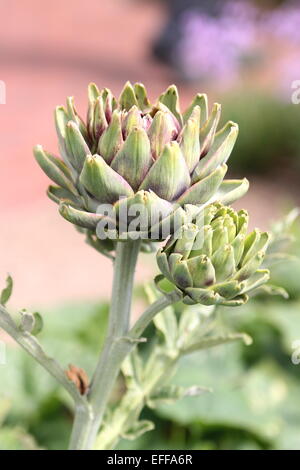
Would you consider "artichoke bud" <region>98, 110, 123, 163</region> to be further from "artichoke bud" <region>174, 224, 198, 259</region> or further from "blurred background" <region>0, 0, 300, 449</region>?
"blurred background" <region>0, 0, 300, 449</region>

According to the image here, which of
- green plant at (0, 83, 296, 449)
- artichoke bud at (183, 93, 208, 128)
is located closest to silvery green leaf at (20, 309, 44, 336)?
green plant at (0, 83, 296, 449)

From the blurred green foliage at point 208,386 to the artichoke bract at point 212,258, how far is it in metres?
0.54

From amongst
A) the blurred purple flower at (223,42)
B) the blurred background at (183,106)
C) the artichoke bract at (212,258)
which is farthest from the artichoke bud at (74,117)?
the blurred purple flower at (223,42)

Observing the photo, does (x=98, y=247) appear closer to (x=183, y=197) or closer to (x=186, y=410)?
(x=183, y=197)

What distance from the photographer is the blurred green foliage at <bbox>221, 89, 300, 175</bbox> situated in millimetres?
3561

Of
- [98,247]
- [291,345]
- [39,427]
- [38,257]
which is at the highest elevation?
[98,247]

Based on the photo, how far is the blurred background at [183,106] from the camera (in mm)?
1298

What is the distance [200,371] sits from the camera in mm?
1384

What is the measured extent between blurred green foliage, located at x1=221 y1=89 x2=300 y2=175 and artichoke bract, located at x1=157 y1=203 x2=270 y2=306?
9.57ft

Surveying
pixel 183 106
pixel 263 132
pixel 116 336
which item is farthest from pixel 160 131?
pixel 183 106

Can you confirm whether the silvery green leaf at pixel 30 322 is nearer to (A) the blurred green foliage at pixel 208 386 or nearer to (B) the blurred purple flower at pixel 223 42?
(A) the blurred green foliage at pixel 208 386

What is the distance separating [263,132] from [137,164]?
10.3 ft
